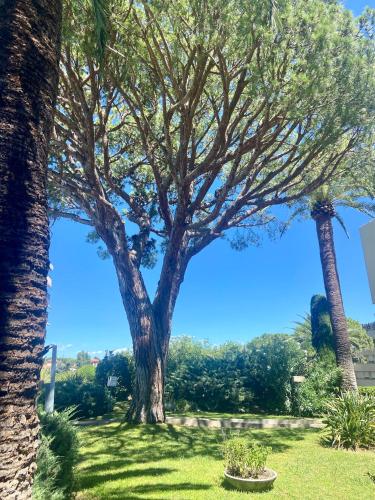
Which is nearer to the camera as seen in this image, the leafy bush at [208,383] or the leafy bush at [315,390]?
the leafy bush at [315,390]

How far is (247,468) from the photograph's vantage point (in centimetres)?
620

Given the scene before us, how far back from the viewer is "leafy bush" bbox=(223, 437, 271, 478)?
6156 millimetres

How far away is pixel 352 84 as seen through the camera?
29.6 ft

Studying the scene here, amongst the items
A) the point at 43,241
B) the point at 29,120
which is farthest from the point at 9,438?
the point at 29,120

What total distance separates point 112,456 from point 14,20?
7778mm

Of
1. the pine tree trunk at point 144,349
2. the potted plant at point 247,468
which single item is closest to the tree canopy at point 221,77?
the pine tree trunk at point 144,349

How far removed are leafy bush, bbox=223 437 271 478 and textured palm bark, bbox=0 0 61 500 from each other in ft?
14.3

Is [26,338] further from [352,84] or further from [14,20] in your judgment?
[352,84]

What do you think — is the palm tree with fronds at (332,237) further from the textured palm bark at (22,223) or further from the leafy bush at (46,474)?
the textured palm bark at (22,223)

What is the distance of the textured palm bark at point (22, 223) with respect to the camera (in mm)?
2613

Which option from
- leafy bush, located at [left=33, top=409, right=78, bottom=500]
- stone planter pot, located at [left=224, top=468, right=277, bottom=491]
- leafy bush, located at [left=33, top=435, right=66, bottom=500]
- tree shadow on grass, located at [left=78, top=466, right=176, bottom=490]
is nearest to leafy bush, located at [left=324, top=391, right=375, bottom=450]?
stone planter pot, located at [left=224, top=468, right=277, bottom=491]

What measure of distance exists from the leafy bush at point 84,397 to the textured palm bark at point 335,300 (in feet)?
29.4

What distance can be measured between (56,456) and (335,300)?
1371 centimetres

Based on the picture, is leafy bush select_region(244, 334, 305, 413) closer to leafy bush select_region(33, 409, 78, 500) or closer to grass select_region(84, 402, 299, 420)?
grass select_region(84, 402, 299, 420)
